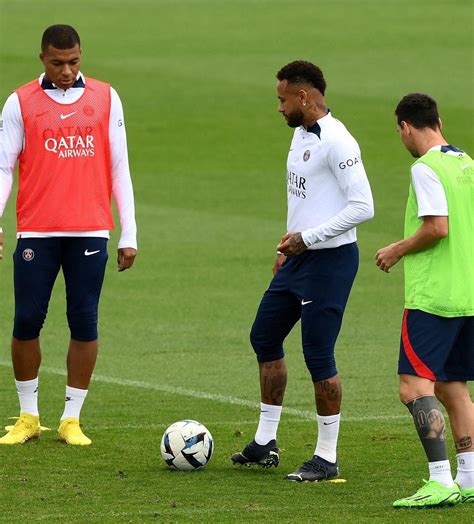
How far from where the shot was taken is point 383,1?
54.8m

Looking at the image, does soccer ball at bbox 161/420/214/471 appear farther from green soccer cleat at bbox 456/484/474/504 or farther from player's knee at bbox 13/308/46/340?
green soccer cleat at bbox 456/484/474/504

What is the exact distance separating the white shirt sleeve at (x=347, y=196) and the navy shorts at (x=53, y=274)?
1.72m

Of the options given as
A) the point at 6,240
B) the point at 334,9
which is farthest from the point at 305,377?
the point at 334,9

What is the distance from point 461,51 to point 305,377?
34.3 m

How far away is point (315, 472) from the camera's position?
9000 millimetres

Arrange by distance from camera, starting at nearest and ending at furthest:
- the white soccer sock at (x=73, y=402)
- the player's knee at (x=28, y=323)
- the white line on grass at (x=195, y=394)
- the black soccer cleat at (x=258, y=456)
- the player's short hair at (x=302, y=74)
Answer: the player's short hair at (x=302, y=74)
the black soccer cleat at (x=258, y=456)
the player's knee at (x=28, y=323)
the white soccer sock at (x=73, y=402)
the white line on grass at (x=195, y=394)

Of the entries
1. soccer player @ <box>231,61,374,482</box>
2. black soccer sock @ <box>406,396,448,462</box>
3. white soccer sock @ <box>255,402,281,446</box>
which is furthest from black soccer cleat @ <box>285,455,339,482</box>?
black soccer sock @ <box>406,396,448,462</box>

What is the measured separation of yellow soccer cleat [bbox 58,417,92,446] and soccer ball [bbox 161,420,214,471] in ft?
2.88

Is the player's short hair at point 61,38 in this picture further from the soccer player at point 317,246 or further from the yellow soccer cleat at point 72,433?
the yellow soccer cleat at point 72,433

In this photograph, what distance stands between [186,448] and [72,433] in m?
1.12

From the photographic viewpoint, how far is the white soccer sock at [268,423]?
31.0ft

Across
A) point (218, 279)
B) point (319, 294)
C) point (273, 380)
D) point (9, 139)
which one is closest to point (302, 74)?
point (319, 294)

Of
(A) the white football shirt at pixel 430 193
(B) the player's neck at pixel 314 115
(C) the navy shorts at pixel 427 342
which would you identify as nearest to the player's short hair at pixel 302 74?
(B) the player's neck at pixel 314 115

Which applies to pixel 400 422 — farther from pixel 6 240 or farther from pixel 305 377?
pixel 6 240
